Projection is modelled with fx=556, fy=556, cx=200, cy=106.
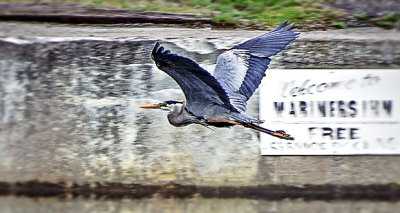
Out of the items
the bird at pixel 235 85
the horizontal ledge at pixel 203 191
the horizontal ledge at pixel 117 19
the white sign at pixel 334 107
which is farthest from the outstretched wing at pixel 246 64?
the horizontal ledge at pixel 117 19

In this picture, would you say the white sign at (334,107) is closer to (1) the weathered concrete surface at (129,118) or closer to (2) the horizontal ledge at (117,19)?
(1) the weathered concrete surface at (129,118)

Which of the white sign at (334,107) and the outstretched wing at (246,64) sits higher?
the outstretched wing at (246,64)

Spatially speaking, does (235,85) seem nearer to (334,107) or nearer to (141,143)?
(334,107)

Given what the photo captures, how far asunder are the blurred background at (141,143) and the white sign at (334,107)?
12 centimetres

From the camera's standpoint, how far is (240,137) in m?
5.72

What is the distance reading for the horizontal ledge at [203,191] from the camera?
575 cm

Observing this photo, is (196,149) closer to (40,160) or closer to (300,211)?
(300,211)

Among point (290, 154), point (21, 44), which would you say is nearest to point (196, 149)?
point (290, 154)

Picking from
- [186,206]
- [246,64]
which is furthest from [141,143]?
[246,64]

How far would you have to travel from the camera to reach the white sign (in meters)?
5.61

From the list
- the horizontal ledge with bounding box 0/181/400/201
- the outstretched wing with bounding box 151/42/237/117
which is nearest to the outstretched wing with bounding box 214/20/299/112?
the outstretched wing with bounding box 151/42/237/117

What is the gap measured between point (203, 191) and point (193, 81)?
6.24ft

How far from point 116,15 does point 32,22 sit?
96 cm

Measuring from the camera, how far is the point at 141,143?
5801mm
